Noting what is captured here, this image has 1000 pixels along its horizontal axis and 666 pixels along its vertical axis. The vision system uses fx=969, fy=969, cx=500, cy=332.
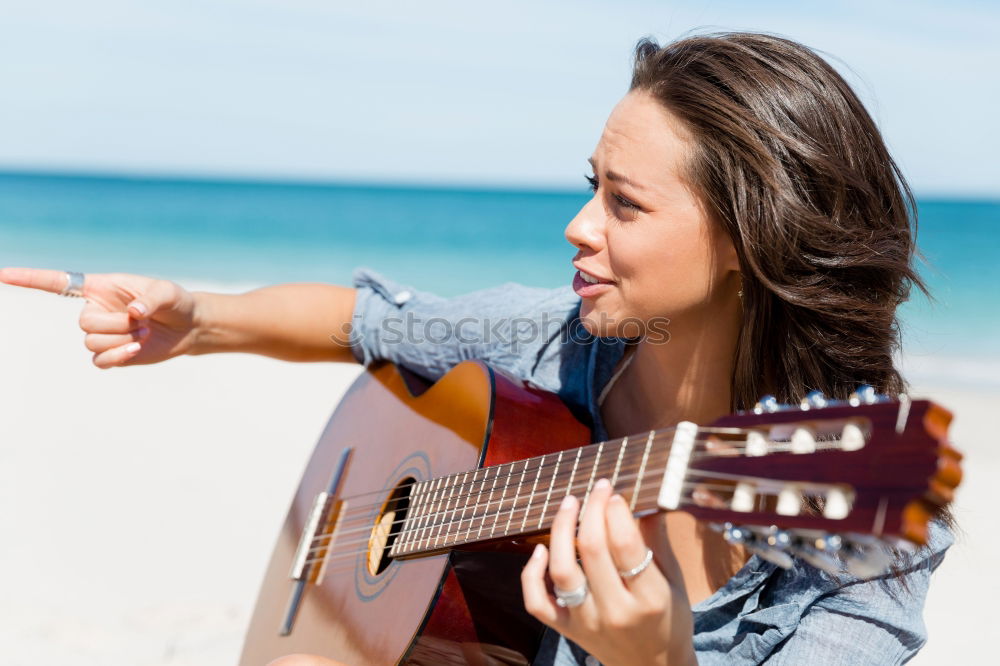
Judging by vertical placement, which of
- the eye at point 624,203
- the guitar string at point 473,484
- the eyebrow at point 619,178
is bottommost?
the guitar string at point 473,484

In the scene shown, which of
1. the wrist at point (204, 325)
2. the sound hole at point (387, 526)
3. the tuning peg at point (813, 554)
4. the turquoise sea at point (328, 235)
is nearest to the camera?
the tuning peg at point (813, 554)

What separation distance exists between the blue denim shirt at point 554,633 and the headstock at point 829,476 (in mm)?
496

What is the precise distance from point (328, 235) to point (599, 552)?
1814 cm

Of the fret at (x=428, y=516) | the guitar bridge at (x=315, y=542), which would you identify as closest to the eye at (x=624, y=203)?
the fret at (x=428, y=516)

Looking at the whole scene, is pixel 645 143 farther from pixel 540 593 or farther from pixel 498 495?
pixel 540 593

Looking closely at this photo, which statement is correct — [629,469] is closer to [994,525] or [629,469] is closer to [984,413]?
[994,525]

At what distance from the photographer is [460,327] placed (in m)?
2.45

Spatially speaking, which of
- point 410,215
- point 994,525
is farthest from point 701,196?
point 410,215

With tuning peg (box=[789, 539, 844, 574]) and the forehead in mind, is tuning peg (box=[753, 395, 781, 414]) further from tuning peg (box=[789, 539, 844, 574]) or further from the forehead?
the forehead

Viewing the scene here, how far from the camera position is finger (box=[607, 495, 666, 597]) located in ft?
4.52

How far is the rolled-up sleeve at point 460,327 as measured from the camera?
235 cm

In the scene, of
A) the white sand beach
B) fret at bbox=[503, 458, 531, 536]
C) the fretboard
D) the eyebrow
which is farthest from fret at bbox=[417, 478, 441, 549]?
the white sand beach

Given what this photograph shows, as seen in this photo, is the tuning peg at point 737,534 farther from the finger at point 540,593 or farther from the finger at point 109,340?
the finger at point 109,340
